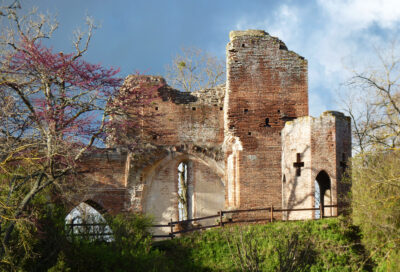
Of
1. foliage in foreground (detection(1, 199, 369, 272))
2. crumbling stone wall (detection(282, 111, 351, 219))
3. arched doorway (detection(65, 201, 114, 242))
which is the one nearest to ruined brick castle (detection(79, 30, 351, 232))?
crumbling stone wall (detection(282, 111, 351, 219))

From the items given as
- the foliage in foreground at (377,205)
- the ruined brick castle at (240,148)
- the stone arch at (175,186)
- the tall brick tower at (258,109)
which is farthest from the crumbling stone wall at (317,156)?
the stone arch at (175,186)

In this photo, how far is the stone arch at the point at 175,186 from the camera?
22.8 meters

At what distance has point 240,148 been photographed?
70.6ft

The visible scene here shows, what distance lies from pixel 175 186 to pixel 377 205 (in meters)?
8.27

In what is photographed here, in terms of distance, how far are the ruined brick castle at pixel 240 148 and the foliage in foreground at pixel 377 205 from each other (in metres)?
1.38

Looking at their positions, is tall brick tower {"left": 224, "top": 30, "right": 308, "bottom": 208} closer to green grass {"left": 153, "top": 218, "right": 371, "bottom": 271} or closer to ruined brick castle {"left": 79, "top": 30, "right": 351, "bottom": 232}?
ruined brick castle {"left": 79, "top": 30, "right": 351, "bottom": 232}

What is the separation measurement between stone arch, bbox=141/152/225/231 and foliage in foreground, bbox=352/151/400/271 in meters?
5.72

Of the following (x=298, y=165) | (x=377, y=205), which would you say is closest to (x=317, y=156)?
(x=298, y=165)

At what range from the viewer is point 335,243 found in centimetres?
1825

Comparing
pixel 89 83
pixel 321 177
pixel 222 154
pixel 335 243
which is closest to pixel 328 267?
pixel 335 243

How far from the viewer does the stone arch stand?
22797mm

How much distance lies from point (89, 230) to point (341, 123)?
8039 millimetres

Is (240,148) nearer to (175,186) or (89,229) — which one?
(175,186)

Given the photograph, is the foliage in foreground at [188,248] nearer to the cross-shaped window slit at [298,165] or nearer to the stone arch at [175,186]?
the cross-shaped window slit at [298,165]
